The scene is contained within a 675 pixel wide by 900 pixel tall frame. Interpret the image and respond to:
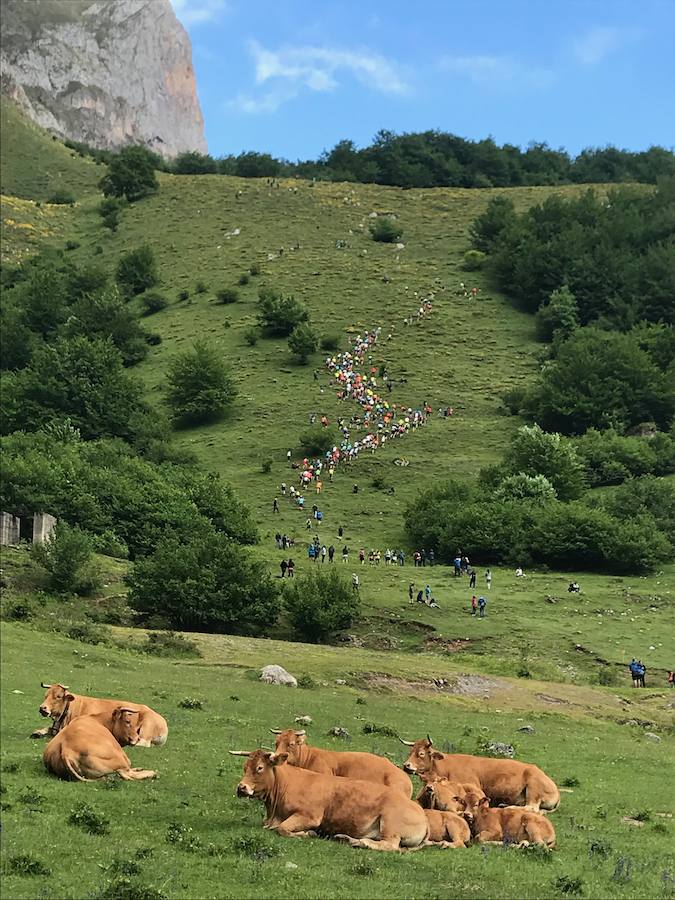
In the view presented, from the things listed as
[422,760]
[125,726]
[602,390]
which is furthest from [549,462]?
[422,760]

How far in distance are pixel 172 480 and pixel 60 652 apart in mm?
38517

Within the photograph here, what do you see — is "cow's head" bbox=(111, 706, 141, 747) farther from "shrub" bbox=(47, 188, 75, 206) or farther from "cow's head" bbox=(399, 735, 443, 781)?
"shrub" bbox=(47, 188, 75, 206)

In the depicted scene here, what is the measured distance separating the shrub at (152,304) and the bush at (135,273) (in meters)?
4.09

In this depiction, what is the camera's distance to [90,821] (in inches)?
564

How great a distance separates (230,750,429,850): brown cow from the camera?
14.2 m

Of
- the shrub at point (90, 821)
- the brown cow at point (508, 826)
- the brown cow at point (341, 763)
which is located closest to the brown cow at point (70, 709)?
the shrub at point (90, 821)

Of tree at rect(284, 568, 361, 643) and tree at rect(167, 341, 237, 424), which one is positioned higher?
tree at rect(167, 341, 237, 424)

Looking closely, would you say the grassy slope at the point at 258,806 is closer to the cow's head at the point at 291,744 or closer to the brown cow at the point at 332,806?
the brown cow at the point at 332,806

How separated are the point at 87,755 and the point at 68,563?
31.3 metres

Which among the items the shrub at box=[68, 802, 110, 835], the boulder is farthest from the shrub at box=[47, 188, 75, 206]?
the shrub at box=[68, 802, 110, 835]

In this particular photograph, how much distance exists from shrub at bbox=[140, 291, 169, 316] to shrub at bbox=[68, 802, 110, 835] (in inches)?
4664

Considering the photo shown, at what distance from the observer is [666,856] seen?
599 inches

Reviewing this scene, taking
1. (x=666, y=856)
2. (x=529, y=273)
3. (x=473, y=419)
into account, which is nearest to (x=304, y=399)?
(x=473, y=419)

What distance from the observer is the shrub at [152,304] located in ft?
426
